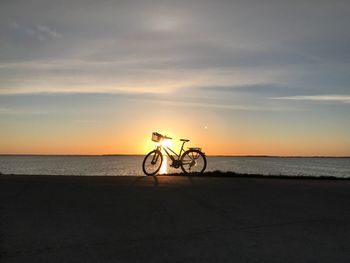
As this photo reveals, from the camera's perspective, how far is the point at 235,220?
772 cm

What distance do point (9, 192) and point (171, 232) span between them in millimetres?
5525

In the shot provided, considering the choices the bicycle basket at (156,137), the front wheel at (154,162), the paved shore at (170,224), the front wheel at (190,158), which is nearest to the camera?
the paved shore at (170,224)

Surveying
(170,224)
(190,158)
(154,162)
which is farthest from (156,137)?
(170,224)

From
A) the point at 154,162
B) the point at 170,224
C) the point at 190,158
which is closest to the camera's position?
the point at 170,224

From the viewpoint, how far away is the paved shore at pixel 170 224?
569 centimetres

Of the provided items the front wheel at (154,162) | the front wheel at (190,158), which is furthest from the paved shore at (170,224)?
the front wheel at (190,158)

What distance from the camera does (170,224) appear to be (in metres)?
7.33

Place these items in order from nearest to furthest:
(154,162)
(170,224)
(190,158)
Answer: (170,224), (154,162), (190,158)

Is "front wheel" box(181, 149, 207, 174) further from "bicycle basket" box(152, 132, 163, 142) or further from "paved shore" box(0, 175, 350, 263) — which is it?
"paved shore" box(0, 175, 350, 263)

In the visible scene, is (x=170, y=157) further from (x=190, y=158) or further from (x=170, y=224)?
(x=170, y=224)

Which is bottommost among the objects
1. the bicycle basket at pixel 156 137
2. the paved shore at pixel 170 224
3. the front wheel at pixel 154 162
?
the paved shore at pixel 170 224

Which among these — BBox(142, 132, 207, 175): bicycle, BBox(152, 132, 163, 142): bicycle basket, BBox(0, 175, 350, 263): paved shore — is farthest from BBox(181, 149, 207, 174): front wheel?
BBox(0, 175, 350, 263): paved shore

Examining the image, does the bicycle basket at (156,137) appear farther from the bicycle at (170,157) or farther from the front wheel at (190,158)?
the front wheel at (190,158)

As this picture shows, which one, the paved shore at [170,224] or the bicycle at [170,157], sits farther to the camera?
the bicycle at [170,157]
